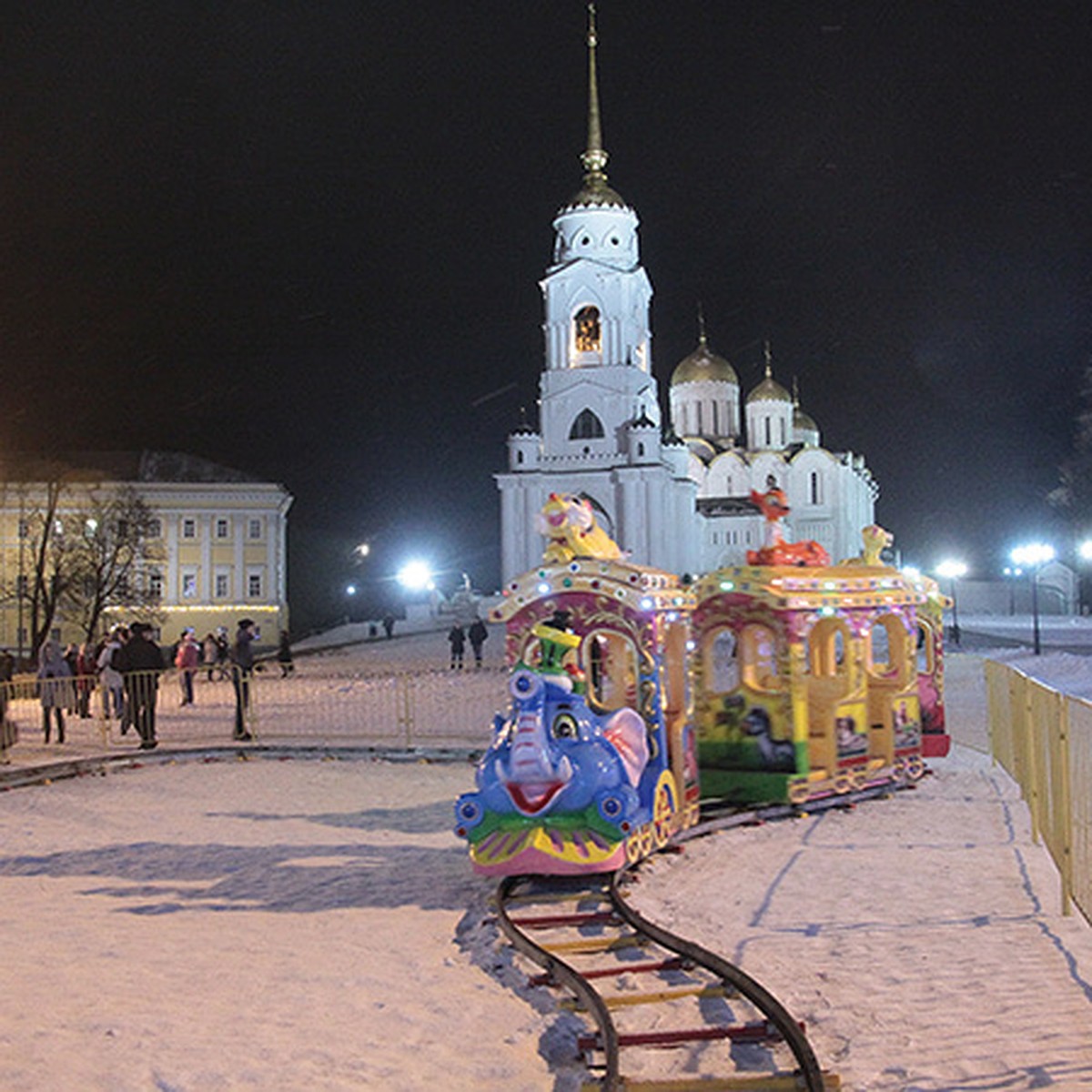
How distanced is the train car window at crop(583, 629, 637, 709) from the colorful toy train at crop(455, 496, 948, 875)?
29mm

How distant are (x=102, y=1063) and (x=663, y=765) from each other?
18.4 ft

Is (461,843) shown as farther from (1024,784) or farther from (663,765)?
(1024,784)

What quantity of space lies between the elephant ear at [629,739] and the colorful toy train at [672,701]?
17 mm

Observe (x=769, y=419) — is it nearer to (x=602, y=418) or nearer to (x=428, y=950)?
(x=602, y=418)

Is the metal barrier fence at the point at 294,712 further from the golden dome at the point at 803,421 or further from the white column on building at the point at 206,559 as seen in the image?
the golden dome at the point at 803,421

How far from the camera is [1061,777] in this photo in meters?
7.77

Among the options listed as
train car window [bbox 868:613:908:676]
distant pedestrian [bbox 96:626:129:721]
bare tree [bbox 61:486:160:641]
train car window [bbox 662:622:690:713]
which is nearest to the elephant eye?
train car window [bbox 662:622:690:713]

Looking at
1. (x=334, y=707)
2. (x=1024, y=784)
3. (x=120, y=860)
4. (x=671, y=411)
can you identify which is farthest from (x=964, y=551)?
(x=120, y=860)

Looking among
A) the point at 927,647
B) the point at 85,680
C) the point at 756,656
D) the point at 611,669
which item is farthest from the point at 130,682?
the point at 927,647

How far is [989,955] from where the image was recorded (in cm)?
663

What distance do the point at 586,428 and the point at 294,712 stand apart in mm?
40047

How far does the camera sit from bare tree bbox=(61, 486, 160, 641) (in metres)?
40.1

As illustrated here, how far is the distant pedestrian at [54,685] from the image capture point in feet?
56.5

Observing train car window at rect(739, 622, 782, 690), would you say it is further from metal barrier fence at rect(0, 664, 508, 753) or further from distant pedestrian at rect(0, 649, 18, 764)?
distant pedestrian at rect(0, 649, 18, 764)
